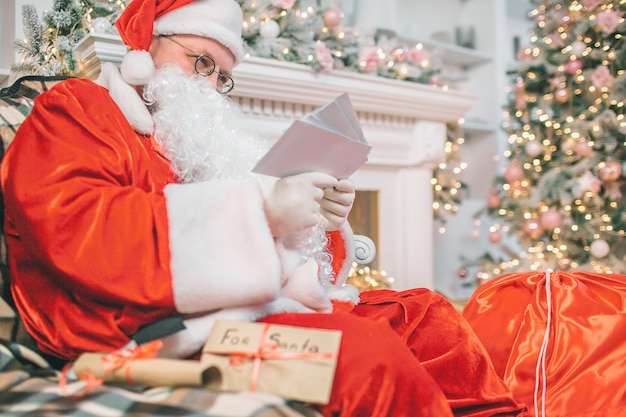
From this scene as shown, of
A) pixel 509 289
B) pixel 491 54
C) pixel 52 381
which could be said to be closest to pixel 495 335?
pixel 509 289

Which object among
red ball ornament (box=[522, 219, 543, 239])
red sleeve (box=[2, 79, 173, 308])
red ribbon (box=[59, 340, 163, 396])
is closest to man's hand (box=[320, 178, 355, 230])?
red sleeve (box=[2, 79, 173, 308])

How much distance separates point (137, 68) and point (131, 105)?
0.11 meters

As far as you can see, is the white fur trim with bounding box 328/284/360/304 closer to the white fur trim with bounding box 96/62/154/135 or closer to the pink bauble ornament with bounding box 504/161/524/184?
the white fur trim with bounding box 96/62/154/135

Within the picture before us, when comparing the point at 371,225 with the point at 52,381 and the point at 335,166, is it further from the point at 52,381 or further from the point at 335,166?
the point at 52,381

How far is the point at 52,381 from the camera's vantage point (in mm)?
865

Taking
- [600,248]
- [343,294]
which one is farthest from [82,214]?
[600,248]

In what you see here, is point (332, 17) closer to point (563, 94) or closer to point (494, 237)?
point (563, 94)

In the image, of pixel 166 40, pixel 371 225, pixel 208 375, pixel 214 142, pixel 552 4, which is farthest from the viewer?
pixel 552 4

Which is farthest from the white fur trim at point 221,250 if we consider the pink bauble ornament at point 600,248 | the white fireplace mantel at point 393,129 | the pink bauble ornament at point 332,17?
the pink bauble ornament at point 600,248

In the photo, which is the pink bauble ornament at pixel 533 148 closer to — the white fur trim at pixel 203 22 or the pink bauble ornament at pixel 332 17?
the pink bauble ornament at pixel 332 17

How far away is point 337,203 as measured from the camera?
1.18 meters

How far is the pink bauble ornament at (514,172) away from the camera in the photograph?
3383mm

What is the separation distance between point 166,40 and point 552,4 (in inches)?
114

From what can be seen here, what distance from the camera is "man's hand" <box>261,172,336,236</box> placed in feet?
3.05
